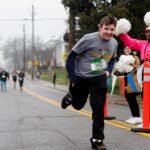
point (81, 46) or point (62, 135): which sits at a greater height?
point (81, 46)

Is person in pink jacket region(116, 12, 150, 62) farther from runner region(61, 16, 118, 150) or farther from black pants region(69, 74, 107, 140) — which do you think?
black pants region(69, 74, 107, 140)

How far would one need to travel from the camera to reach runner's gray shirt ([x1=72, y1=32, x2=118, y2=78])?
23.7ft

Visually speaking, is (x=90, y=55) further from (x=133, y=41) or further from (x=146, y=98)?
(x=133, y=41)

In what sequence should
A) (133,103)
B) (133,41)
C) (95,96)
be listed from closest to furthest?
(95,96), (133,41), (133,103)

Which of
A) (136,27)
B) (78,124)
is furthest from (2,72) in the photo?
(78,124)

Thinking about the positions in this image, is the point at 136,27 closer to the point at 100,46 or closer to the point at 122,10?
the point at 122,10

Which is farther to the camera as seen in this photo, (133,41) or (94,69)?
(133,41)

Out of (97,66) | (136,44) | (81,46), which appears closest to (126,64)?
(136,44)

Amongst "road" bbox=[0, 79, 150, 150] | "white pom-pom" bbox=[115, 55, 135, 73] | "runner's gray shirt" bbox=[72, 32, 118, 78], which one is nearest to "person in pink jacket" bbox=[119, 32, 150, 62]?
"white pom-pom" bbox=[115, 55, 135, 73]

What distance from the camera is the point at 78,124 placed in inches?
409

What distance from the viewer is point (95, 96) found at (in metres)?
7.19

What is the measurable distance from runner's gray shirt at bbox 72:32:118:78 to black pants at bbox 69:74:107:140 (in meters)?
0.10

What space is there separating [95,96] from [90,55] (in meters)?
0.61

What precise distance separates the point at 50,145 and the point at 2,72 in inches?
1254
